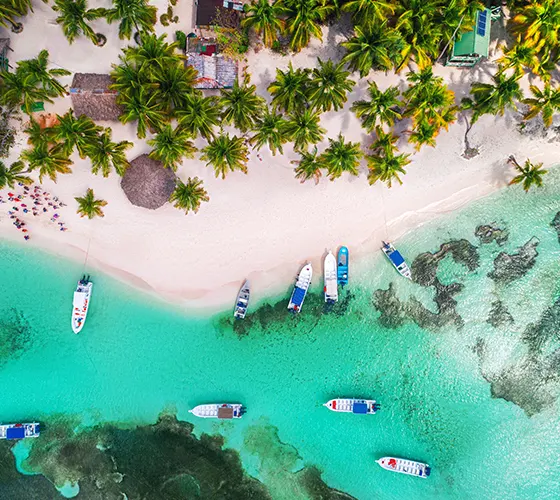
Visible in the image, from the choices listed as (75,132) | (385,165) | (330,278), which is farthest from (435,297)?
(75,132)

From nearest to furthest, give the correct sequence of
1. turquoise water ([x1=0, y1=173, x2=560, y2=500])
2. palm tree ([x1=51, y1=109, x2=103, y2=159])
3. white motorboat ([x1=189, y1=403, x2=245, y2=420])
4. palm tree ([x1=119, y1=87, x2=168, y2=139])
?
palm tree ([x1=119, y1=87, x2=168, y2=139]) → palm tree ([x1=51, y1=109, x2=103, y2=159]) → white motorboat ([x1=189, y1=403, x2=245, y2=420]) → turquoise water ([x1=0, y1=173, x2=560, y2=500])

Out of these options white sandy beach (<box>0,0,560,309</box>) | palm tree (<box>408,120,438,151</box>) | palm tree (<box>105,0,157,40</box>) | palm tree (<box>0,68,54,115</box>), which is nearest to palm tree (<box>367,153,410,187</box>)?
palm tree (<box>408,120,438,151</box>)

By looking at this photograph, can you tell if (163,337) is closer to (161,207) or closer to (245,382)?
(245,382)

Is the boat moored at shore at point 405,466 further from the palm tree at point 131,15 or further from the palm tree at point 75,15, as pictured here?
the palm tree at point 75,15

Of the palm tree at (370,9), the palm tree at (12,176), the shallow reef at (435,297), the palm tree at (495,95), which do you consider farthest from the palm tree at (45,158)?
the palm tree at (495,95)

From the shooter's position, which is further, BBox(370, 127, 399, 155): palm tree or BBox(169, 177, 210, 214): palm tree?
BBox(169, 177, 210, 214): palm tree

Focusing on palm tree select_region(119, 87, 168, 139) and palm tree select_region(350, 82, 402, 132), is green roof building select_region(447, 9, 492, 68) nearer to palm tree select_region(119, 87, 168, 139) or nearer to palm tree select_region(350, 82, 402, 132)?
palm tree select_region(350, 82, 402, 132)

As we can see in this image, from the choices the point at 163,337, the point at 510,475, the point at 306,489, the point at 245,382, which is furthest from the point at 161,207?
the point at 510,475

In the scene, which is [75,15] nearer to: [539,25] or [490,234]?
[539,25]
